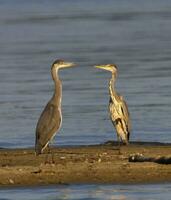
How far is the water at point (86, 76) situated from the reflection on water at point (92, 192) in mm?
12

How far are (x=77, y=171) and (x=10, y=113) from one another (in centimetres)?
686

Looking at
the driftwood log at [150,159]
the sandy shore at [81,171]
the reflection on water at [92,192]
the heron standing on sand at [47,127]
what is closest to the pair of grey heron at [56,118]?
the heron standing on sand at [47,127]

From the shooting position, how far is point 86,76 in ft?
87.0

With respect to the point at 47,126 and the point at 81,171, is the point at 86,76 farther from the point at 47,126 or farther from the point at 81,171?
the point at 81,171

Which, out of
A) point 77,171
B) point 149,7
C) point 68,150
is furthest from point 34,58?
point 149,7

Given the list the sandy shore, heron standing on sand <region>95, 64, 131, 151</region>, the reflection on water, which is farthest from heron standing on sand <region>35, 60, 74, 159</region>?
the reflection on water

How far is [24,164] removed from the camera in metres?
14.9

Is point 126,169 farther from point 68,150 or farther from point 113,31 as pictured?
point 113,31

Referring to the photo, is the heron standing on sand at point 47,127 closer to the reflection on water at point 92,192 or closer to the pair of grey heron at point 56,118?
the pair of grey heron at point 56,118

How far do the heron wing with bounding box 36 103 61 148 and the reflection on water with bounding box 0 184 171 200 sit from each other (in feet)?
5.79

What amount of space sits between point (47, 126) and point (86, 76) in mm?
11199

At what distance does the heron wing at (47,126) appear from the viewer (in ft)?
50.2

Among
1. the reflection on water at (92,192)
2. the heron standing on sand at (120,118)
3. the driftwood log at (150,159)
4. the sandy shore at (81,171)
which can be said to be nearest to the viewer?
the reflection on water at (92,192)

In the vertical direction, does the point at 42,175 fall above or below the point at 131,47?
below
